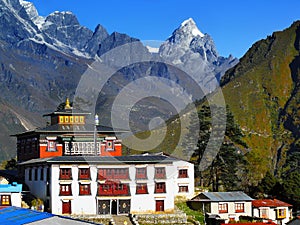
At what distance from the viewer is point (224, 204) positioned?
74250 millimetres

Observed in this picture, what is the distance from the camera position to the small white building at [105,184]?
6875 cm

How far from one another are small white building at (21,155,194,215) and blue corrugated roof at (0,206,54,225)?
30.4m

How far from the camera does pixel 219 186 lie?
96500mm

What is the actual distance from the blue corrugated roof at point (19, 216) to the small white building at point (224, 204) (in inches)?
1493

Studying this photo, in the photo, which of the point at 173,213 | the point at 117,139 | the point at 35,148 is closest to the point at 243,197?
the point at 173,213

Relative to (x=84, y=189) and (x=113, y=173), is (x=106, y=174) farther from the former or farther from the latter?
(x=84, y=189)

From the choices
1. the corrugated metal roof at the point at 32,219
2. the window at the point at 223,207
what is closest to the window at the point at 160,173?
the window at the point at 223,207

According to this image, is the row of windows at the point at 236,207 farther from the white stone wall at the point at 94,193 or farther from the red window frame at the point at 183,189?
the red window frame at the point at 183,189

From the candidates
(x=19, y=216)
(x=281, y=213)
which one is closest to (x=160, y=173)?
(x=281, y=213)

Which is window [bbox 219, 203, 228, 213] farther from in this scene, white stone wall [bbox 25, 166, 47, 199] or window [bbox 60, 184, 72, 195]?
white stone wall [bbox 25, 166, 47, 199]

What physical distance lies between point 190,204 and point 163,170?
6.05 meters

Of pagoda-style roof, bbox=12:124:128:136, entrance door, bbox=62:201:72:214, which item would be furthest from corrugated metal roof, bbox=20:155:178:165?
pagoda-style roof, bbox=12:124:128:136

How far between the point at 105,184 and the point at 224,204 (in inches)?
532

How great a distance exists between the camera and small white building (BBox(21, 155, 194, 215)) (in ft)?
226
